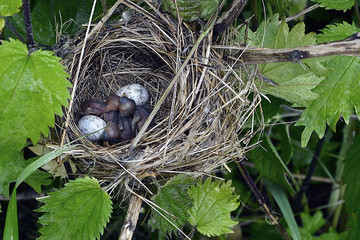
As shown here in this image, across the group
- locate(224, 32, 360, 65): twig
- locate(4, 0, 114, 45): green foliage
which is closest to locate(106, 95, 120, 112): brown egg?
locate(4, 0, 114, 45): green foliage

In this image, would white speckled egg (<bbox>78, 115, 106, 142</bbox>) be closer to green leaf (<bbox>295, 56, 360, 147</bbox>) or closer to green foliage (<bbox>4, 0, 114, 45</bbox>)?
green foliage (<bbox>4, 0, 114, 45</bbox>)

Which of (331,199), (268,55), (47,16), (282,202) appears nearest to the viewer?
(268,55)

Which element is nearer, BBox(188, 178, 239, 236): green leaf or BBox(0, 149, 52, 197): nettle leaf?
BBox(0, 149, 52, 197): nettle leaf

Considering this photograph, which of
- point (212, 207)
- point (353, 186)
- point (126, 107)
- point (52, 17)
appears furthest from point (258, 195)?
point (52, 17)

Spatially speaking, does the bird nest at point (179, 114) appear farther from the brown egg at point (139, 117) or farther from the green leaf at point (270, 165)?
the green leaf at point (270, 165)

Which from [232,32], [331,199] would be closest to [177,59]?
[232,32]

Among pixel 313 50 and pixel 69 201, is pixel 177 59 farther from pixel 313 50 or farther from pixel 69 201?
pixel 69 201
